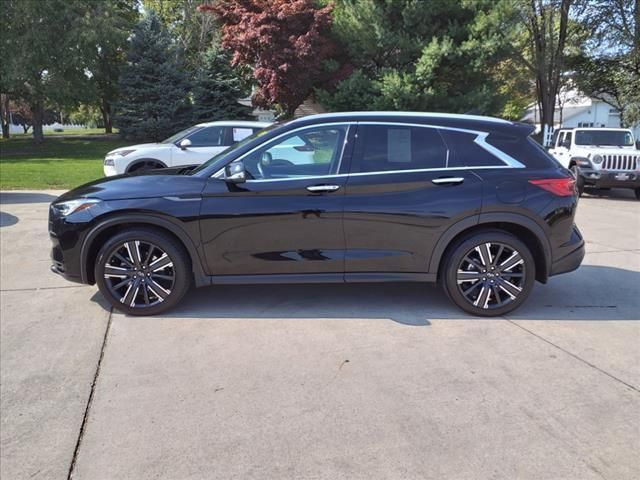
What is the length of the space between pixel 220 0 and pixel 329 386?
24.1 meters

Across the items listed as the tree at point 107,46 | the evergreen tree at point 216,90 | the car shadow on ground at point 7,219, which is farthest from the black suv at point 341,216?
the tree at point 107,46

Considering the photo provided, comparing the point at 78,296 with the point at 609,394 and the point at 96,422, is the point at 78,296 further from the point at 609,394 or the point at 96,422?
the point at 609,394

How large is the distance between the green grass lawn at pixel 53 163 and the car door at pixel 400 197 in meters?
10.8

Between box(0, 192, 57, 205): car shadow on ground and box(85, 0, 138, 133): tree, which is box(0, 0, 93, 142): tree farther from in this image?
box(0, 192, 57, 205): car shadow on ground

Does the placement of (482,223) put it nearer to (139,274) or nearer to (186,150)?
(139,274)

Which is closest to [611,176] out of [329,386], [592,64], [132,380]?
[329,386]

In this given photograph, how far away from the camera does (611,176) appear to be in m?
12.9

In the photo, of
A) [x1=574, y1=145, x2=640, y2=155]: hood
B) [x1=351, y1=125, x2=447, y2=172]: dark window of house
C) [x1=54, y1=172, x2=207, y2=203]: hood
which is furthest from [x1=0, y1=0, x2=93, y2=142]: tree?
[x1=351, y1=125, x2=447, y2=172]: dark window of house

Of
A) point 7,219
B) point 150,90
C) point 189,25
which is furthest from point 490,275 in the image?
point 189,25

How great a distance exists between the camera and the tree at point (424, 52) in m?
19.5

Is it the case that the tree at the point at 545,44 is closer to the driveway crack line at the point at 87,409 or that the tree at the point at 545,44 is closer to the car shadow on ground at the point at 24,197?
the car shadow on ground at the point at 24,197

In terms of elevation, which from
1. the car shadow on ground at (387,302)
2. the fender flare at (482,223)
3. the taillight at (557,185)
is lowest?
the car shadow on ground at (387,302)

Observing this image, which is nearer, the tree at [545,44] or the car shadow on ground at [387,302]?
the car shadow on ground at [387,302]

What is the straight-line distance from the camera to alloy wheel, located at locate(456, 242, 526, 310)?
4.62 meters
